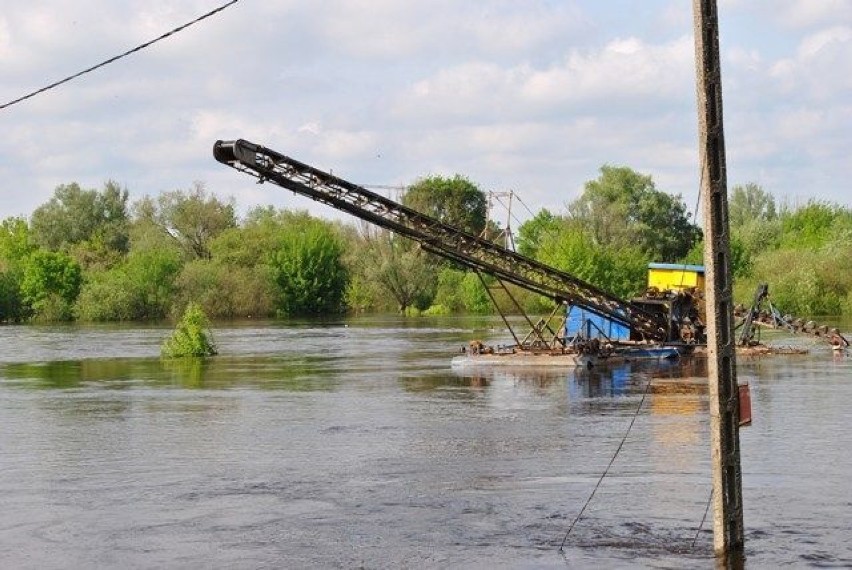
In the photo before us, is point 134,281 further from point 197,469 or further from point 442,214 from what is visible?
point 197,469

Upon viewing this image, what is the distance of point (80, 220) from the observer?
161375 mm

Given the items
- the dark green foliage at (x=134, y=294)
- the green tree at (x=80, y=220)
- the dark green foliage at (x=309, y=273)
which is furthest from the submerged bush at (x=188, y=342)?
the green tree at (x=80, y=220)

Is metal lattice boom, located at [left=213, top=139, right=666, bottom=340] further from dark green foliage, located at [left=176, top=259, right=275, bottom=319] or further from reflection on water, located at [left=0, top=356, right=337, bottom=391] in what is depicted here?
dark green foliage, located at [left=176, top=259, right=275, bottom=319]

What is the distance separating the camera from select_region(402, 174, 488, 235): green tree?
155 metres

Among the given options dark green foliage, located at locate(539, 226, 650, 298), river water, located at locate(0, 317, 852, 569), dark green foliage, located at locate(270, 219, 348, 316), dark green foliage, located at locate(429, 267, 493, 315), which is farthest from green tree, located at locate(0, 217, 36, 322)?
river water, located at locate(0, 317, 852, 569)

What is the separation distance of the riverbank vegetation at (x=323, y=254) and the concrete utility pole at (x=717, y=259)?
90.8 m

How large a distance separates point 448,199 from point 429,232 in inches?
4391

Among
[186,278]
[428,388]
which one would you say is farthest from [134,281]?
[428,388]

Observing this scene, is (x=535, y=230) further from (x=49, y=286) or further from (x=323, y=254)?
(x=49, y=286)

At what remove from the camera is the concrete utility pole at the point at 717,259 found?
55.4 feet

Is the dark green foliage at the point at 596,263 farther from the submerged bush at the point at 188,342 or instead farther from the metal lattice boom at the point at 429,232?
the metal lattice boom at the point at 429,232

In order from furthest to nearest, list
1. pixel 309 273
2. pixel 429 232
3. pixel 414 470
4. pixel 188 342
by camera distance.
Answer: pixel 309 273 < pixel 188 342 < pixel 429 232 < pixel 414 470

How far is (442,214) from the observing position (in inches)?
6122

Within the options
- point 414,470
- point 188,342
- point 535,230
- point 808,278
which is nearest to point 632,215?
point 535,230
